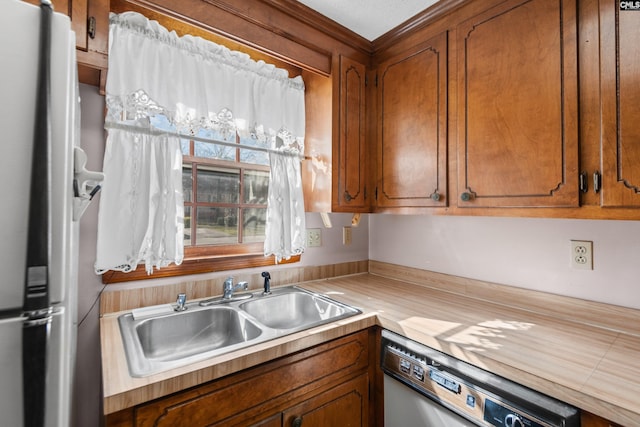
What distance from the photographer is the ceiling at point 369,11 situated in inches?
55.9

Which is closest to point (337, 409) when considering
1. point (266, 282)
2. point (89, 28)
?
point (266, 282)

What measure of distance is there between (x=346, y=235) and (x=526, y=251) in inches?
41.1

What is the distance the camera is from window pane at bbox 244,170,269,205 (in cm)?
175

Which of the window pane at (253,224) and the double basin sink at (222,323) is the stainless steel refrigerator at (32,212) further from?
the window pane at (253,224)

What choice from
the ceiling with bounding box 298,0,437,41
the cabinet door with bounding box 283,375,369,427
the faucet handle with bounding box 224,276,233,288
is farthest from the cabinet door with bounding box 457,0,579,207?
the faucet handle with bounding box 224,276,233,288

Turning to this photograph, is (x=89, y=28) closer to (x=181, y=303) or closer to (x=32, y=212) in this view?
(x=32, y=212)

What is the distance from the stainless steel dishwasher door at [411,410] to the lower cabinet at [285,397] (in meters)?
0.11

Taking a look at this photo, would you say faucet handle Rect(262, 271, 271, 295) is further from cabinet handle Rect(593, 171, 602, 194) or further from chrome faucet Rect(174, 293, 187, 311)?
cabinet handle Rect(593, 171, 602, 194)

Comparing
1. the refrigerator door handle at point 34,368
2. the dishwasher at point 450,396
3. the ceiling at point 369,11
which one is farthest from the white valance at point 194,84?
the dishwasher at point 450,396

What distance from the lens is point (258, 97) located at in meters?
1.60

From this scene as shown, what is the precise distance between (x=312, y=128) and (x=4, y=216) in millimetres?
1459

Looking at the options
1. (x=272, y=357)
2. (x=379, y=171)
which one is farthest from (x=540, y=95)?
(x=272, y=357)

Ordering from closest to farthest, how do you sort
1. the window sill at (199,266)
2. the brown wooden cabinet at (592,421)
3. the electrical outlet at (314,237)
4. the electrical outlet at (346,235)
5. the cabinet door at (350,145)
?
the brown wooden cabinet at (592,421)
the window sill at (199,266)
the cabinet door at (350,145)
the electrical outlet at (314,237)
the electrical outlet at (346,235)

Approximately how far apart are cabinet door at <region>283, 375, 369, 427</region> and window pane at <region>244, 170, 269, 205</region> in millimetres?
1070
